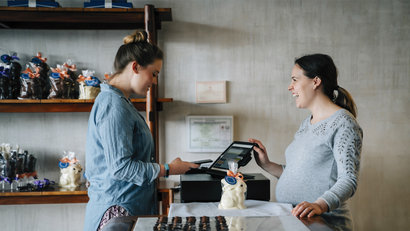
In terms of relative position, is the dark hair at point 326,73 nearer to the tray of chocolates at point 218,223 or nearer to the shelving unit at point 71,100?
the tray of chocolates at point 218,223

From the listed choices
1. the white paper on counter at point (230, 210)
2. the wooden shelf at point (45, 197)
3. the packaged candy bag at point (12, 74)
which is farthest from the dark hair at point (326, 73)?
the packaged candy bag at point (12, 74)

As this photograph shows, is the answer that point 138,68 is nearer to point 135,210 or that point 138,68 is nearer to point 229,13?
point 135,210

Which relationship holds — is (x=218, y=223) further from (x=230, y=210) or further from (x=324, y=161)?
(x=324, y=161)

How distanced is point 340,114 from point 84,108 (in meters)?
1.58

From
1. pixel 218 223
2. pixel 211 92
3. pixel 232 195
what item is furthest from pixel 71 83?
pixel 218 223

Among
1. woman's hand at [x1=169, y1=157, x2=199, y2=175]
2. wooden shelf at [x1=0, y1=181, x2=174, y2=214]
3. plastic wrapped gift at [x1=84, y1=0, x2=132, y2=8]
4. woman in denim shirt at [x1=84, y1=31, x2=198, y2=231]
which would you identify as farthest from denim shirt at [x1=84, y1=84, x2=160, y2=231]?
plastic wrapped gift at [x1=84, y1=0, x2=132, y2=8]

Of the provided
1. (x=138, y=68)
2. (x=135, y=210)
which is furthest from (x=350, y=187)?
(x=138, y=68)

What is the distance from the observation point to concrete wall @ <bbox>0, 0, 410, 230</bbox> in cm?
244

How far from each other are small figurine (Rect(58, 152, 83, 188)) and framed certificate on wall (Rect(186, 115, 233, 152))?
2.59 ft

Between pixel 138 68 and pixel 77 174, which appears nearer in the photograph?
pixel 138 68

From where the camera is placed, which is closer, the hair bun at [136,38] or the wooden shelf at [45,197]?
the hair bun at [136,38]

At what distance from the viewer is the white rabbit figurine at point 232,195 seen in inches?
47.1

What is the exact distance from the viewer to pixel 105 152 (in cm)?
128

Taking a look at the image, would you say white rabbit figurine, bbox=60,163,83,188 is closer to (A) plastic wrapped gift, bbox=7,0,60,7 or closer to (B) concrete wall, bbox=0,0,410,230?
(B) concrete wall, bbox=0,0,410,230
